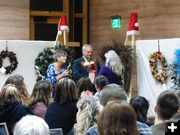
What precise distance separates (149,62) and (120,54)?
59 centimetres

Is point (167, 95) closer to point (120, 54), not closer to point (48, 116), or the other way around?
point (48, 116)

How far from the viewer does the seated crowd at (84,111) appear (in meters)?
2.00

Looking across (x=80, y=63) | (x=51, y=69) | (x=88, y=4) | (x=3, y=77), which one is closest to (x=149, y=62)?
(x=80, y=63)

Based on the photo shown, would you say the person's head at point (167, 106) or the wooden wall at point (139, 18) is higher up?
the wooden wall at point (139, 18)

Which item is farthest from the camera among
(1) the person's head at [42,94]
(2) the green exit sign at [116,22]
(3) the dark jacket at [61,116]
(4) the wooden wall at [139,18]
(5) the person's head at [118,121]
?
(2) the green exit sign at [116,22]

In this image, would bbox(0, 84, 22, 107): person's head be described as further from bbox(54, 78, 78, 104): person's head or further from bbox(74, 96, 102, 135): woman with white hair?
bbox(74, 96, 102, 135): woman with white hair

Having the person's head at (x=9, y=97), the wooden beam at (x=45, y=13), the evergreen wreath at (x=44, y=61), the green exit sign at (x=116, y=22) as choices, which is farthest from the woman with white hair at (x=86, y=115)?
the wooden beam at (x=45, y=13)

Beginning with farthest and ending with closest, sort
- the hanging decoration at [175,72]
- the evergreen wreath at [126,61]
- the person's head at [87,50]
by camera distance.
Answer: the evergreen wreath at [126,61] → the person's head at [87,50] → the hanging decoration at [175,72]

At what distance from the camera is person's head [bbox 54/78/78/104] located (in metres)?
3.80

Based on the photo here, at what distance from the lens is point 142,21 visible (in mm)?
8117

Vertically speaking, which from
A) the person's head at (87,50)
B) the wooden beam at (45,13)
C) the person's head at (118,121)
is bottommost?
the person's head at (118,121)

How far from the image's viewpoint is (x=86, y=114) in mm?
2992

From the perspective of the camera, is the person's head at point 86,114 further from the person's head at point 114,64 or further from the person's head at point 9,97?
the person's head at point 114,64

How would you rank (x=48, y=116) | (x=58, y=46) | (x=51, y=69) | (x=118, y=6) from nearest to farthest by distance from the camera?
(x=48, y=116) → (x=51, y=69) → (x=58, y=46) → (x=118, y=6)
